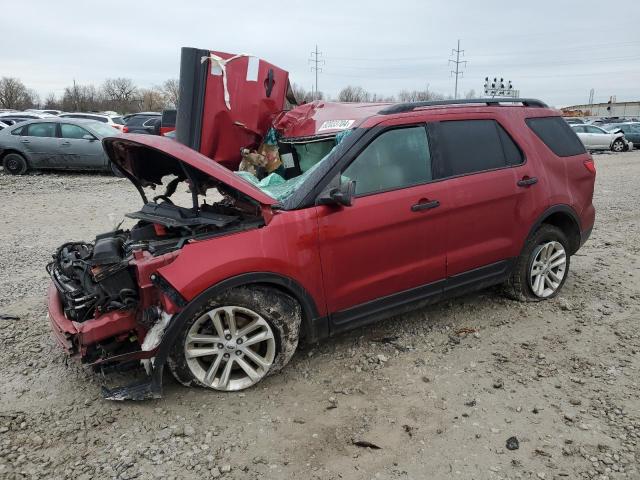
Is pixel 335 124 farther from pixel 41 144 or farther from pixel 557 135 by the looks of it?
pixel 41 144

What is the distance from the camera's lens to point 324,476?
2543 millimetres

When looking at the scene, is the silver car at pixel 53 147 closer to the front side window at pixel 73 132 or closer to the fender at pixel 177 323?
the front side window at pixel 73 132

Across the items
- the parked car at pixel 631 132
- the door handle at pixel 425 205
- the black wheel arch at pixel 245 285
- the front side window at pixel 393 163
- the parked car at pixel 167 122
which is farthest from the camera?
the parked car at pixel 631 132

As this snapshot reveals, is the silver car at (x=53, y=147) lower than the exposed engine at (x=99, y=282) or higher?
higher

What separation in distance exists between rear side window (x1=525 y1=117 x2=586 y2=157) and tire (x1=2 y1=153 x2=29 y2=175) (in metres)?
12.6

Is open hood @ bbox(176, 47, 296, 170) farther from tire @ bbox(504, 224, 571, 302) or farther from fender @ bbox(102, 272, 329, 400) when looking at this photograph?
tire @ bbox(504, 224, 571, 302)

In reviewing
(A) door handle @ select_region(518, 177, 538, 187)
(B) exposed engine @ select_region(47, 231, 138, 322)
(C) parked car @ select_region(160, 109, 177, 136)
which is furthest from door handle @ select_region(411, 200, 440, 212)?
(C) parked car @ select_region(160, 109, 177, 136)

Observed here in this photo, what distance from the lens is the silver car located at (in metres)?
12.7

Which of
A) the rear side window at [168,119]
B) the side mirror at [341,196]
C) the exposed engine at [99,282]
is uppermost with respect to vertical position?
the rear side window at [168,119]

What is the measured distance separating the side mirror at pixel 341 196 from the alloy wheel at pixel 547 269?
85.6 inches

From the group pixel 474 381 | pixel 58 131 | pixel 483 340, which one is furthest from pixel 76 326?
pixel 58 131

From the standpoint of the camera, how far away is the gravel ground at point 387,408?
2.62 meters

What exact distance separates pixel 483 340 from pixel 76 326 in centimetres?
292

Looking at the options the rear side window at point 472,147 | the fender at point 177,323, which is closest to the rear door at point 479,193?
the rear side window at point 472,147
